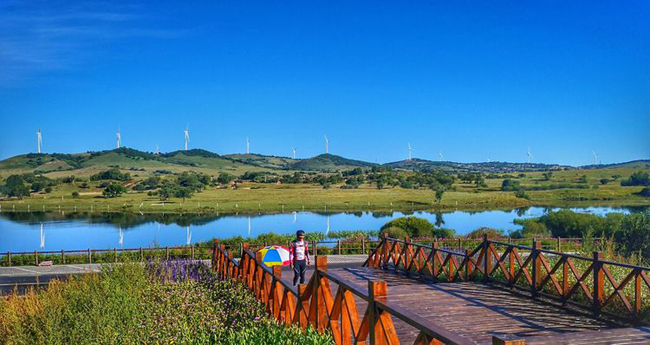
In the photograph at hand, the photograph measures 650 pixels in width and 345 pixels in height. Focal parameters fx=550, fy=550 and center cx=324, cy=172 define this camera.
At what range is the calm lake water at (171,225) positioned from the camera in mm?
49438

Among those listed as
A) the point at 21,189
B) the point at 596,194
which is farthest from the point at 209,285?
the point at 21,189

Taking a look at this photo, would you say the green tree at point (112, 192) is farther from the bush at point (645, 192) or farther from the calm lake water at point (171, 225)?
the bush at point (645, 192)

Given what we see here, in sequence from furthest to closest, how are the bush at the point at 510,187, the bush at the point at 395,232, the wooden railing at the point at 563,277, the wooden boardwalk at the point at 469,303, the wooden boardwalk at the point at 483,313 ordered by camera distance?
the bush at the point at 510,187
the bush at the point at 395,232
the wooden railing at the point at 563,277
the wooden boardwalk at the point at 483,313
the wooden boardwalk at the point at 469,303

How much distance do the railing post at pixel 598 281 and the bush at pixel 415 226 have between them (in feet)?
89.9

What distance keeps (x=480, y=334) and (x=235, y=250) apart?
71.7ft

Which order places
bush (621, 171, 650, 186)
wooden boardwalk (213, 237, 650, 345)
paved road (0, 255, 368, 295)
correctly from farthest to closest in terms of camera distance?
bush (621, 171, 650, 186) < paved road (0, 255, 368, 295) < wooden boardwalk (213, 237, 650, 345)

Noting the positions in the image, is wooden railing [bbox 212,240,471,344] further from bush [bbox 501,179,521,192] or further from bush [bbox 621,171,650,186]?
bush [bbox 621,171,650,186]

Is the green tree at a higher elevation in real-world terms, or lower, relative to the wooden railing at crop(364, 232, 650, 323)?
higher

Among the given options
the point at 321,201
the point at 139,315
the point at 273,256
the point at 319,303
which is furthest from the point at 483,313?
the point at 321,201

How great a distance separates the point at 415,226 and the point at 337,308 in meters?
32.0

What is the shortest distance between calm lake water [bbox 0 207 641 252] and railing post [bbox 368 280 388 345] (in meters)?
41.2

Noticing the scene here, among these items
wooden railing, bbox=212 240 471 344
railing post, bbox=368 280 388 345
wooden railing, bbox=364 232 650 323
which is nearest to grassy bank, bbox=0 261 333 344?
wooden railing, bbox=212 240 471 344

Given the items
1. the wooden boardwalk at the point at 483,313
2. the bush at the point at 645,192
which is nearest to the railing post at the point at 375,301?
the wooden boardwalk at the point at 483,313

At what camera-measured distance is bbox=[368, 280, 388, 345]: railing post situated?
17.1 ft
